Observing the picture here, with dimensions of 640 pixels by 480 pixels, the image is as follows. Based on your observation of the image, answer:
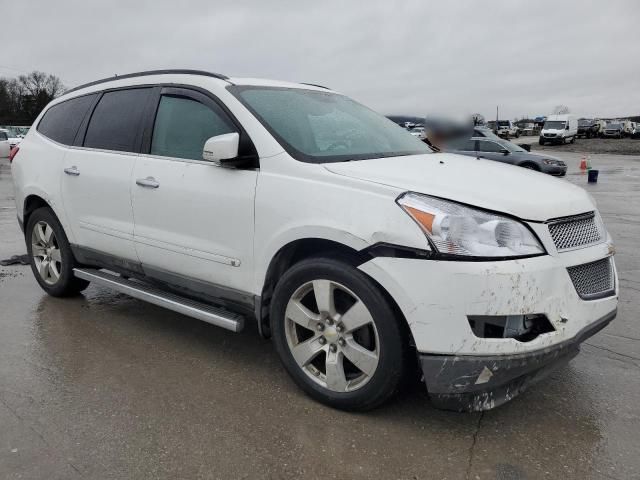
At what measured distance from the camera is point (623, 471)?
247cm

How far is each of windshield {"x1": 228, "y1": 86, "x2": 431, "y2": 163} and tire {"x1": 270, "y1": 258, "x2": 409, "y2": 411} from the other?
71 centimetres

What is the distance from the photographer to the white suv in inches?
99.0

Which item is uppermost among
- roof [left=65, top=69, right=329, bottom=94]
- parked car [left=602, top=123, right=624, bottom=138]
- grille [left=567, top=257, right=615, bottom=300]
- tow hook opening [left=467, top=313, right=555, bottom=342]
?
roof [left=65, top=69, right=329, bottom=94]

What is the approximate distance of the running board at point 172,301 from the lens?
3.32 metres

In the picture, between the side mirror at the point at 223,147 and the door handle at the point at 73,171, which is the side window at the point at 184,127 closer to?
the side mirror at the point at 223,147

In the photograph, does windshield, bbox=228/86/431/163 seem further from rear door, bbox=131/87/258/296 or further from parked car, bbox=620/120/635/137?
parked car, bbox=620/120/635/137

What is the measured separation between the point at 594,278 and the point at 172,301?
8.16 ft

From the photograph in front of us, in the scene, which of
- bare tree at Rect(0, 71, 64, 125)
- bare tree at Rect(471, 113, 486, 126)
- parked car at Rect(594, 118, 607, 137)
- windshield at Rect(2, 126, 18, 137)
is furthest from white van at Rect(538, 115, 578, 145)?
bare tree at Rect(0, 71, 64, 125)

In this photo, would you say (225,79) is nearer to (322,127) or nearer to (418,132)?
(322,127)

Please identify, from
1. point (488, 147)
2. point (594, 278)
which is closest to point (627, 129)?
point (488, 147)

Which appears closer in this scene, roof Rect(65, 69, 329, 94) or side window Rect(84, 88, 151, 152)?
roof Rect(65, 69, 329, 94)

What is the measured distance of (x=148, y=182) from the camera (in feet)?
12.1

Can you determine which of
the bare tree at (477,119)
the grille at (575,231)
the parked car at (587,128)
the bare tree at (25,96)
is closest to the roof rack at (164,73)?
the grille at (575,231)

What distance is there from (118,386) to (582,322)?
8.35ft
